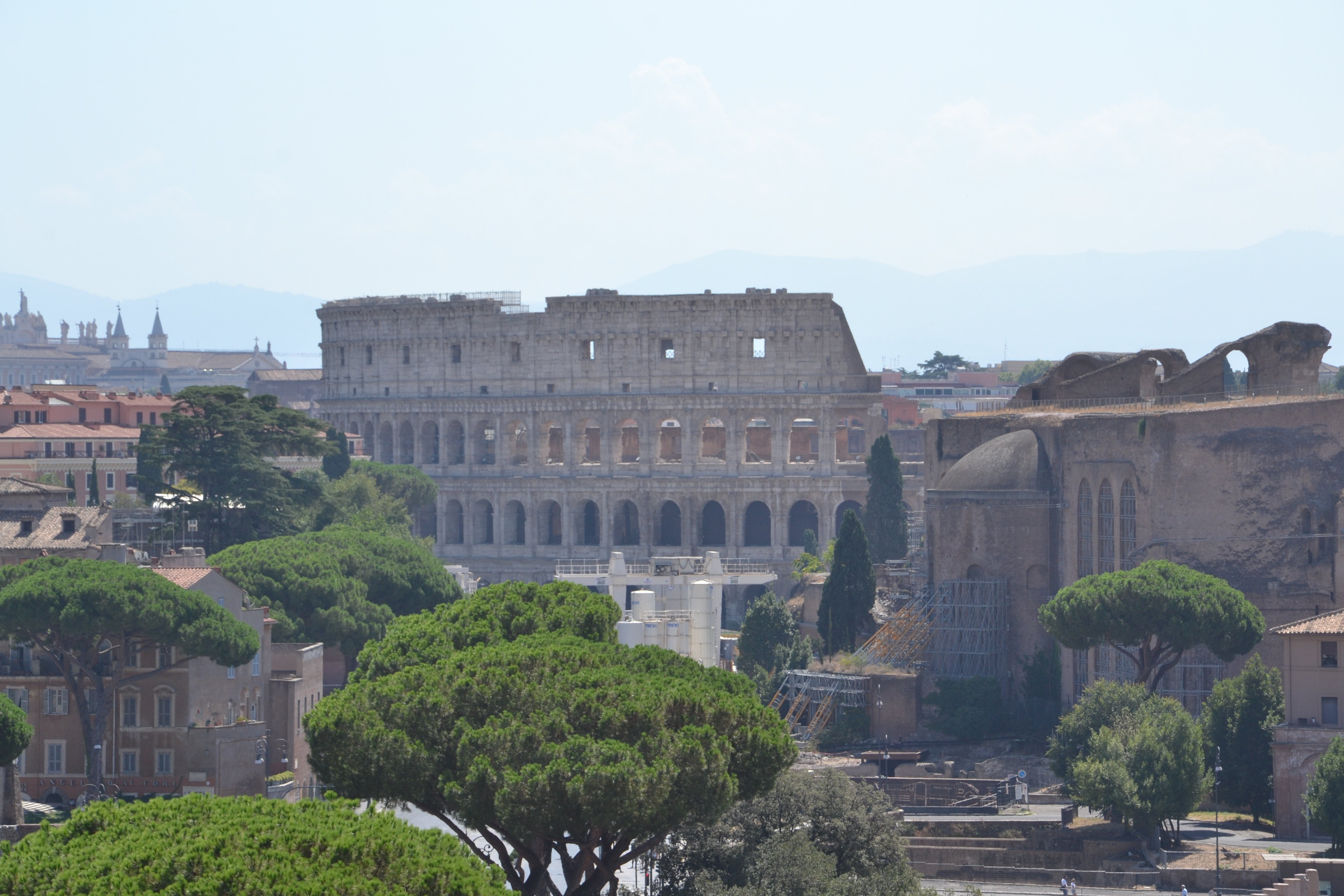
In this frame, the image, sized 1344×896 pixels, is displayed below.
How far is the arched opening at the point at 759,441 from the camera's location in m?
102

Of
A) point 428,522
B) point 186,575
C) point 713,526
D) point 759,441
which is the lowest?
point 186,575

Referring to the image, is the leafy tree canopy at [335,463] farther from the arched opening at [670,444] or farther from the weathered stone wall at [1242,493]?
the weathered stone wall at [1242,493]

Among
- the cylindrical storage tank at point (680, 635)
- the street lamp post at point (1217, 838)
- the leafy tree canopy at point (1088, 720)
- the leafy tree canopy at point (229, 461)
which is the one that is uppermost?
the leafy tree canopy at point (229, 461)

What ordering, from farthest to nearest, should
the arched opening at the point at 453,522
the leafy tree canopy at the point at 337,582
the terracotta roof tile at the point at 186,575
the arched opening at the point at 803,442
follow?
the arched opening at the point at 453,522 → the arched opening at the point at 803,442 → the leafy tree canopy at the point at 337,582 → the terracotta roof tile at the point at 186,575

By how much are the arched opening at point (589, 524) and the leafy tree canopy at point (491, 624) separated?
188 ft

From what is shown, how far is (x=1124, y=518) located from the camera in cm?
5747

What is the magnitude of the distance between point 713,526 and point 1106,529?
4214 centimetres

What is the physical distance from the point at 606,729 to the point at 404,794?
3.26 metres

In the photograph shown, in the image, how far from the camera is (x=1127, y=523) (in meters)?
57.4

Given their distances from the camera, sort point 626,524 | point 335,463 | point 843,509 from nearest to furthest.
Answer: point 335,463, point 843,509, point 626,524

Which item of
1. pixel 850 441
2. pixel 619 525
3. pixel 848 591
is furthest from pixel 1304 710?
pixel 850 441

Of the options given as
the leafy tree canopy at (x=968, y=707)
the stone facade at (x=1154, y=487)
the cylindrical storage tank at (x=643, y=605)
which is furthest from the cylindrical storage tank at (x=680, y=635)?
the leafy tree canopy at (x=968, y=707)

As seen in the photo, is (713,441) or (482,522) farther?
(713,441)

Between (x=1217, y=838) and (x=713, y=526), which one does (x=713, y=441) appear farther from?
(x=1217, y=838)
